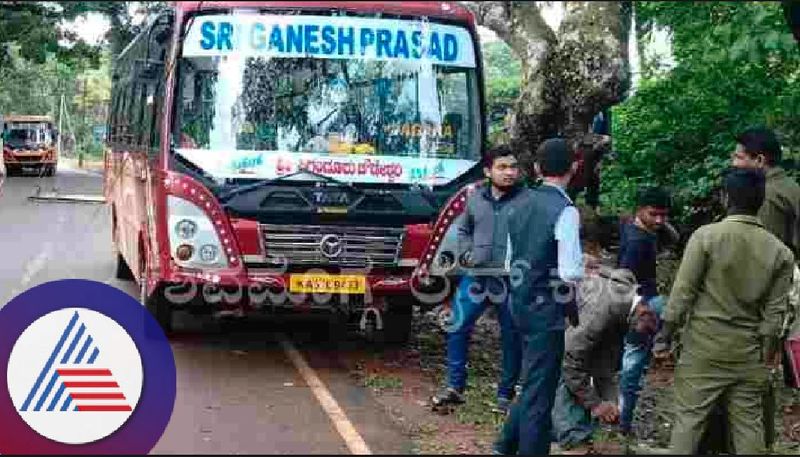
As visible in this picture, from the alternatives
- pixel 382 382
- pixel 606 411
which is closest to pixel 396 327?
pixel 382 382

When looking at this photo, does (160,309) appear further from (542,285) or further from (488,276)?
(542,285)

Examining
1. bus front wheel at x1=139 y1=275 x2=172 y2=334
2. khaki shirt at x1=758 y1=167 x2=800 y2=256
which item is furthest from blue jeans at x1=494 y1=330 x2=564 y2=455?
bus front wheel at x1=139 y1=275 x2=172 y2=334

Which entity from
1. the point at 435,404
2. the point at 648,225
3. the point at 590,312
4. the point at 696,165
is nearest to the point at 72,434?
the point at 435,404

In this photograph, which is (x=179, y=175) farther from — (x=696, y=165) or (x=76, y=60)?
(x=76, y=60)

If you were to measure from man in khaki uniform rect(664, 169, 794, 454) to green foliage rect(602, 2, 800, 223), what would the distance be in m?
4.01

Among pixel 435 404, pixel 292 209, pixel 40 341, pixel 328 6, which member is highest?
pixel 328 6

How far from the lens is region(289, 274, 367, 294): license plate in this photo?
7691 mm

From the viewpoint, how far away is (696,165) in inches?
467

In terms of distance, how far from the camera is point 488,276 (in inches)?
272

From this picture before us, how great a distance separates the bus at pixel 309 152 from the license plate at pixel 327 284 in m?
0.01

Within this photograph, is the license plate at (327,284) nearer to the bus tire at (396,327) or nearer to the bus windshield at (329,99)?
the bus windshield at (329,99)

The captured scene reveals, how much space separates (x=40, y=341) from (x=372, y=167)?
2.81 meters

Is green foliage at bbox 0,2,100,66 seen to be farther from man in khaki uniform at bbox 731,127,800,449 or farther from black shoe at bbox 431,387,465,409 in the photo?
man in khaki uniform at bbox 731,127,800,449

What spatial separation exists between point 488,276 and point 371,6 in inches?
97.2
